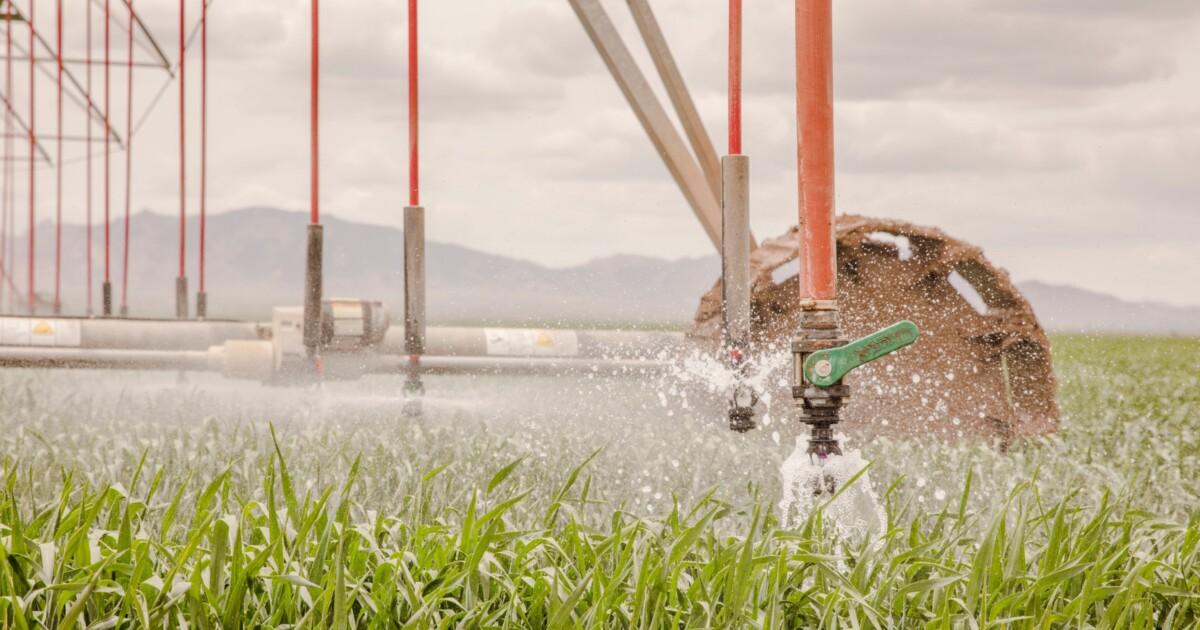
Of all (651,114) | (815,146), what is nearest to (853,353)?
(815,146)

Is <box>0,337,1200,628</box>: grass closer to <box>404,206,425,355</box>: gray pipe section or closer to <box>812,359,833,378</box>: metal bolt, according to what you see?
<box>812,359,833,378</box>: metal bolt

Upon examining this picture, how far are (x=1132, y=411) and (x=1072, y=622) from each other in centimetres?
502

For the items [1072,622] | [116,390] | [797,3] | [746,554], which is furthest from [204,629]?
[116,390]

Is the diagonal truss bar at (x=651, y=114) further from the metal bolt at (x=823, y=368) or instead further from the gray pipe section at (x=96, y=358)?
the gray pipe section at (x=96, y=358)

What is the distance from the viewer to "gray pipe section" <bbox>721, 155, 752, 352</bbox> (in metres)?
4.52

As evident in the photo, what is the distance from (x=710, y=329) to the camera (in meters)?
6.09

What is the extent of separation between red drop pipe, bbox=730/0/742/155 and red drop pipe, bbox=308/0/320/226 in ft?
8.39

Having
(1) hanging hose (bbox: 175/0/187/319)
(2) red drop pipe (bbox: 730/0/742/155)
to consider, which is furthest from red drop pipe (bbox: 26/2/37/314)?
(2) red drop pipe (bbox: 730/0/742/155)

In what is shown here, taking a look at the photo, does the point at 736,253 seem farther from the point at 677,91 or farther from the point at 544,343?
the point at 544,343

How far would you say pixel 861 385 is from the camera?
652cm

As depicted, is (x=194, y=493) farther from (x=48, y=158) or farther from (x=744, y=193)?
(x=48, y=158)

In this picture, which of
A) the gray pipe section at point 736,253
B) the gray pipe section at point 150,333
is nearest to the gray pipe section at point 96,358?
the gray pipe section at point 150,333

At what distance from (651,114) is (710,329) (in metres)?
1.15

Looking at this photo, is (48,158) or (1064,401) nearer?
(1064,401)
